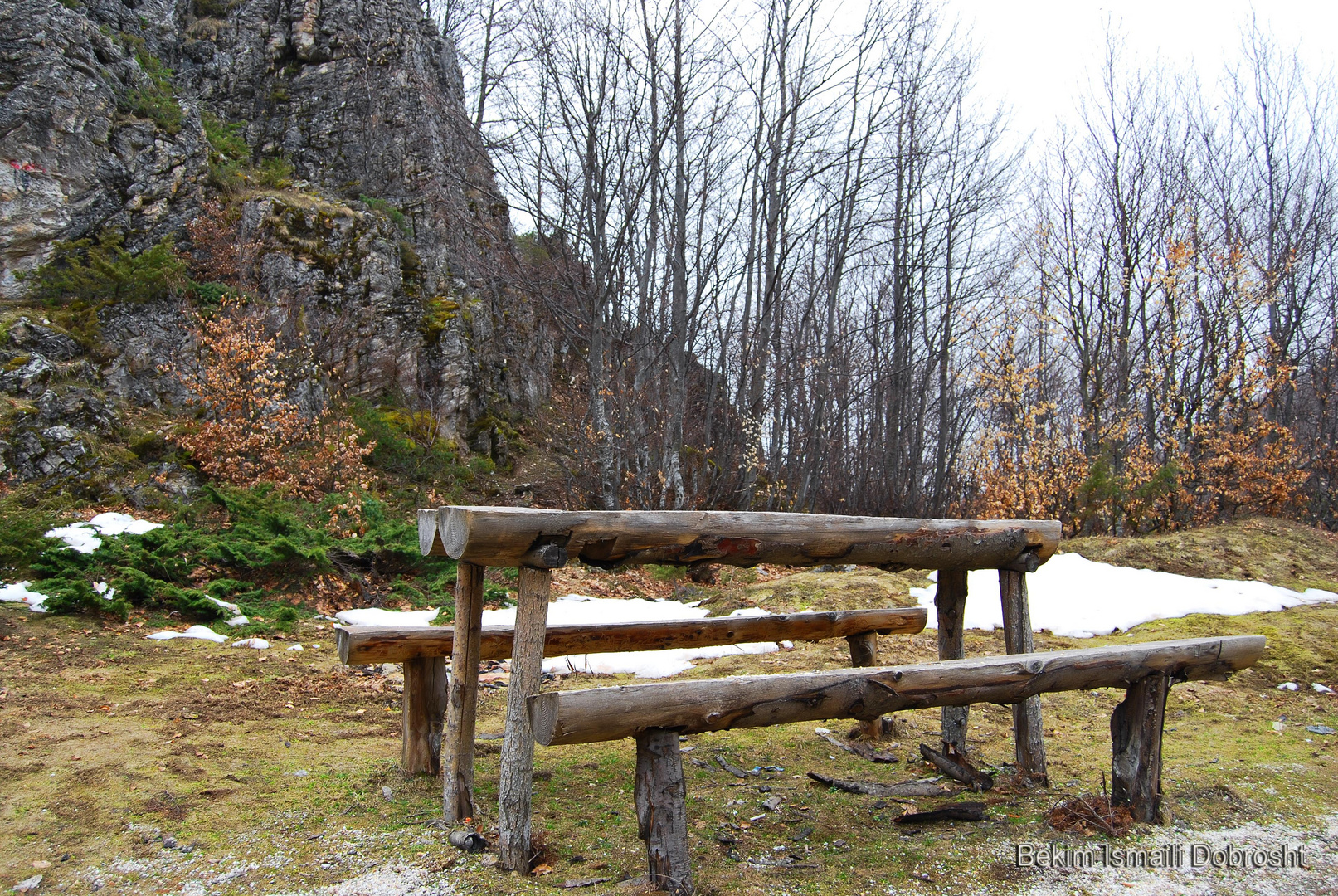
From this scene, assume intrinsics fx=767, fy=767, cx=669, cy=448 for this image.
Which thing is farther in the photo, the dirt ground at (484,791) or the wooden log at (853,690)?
the dirt ground at (484,791)

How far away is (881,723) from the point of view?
15.6 ft

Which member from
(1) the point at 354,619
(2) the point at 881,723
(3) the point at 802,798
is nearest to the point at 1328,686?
(2) the point at 881,723

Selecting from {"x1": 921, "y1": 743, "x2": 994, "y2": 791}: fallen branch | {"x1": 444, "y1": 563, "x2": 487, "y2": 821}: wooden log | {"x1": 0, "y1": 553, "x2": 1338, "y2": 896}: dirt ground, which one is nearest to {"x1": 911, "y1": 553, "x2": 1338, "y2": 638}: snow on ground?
{"x1": 0, "y1": 553, "x2": 1338, "y2": 896}: dirt ground

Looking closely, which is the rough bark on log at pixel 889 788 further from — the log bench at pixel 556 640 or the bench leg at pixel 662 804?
→ the bench leg at pixel 662 804

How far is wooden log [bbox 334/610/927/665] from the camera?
3633mm

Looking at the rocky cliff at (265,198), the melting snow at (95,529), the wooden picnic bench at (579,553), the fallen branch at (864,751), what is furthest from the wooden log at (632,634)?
the rocky cliff at (265,198)

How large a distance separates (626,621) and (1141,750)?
412cm

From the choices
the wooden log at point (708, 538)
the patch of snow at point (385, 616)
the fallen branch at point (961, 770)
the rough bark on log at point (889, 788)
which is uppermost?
the wooden log at point (708, 538)

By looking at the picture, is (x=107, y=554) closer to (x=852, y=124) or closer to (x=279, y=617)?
(x=279, y=617)

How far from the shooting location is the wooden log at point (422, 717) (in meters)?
3.85

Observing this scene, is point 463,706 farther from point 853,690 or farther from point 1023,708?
point 1023,708

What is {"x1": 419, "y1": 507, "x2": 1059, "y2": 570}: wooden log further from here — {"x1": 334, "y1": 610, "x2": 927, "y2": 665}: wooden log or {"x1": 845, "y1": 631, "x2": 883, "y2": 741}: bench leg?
{"x1": 845, "y1": 631, "x2": 883, "y2": 741}: bench leg

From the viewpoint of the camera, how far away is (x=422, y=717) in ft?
12.7

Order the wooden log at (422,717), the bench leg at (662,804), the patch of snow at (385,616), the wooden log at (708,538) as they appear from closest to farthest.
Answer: the bench leg at (662,804), the wooden log at (708,538), the wooden log at (422,717), the patch of snow at (385,616)
